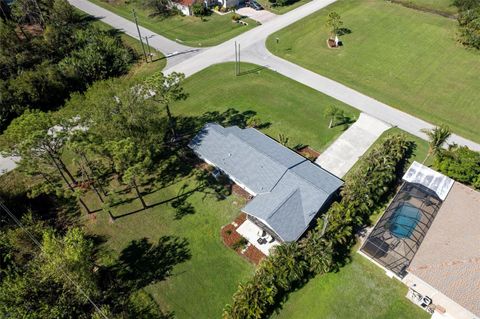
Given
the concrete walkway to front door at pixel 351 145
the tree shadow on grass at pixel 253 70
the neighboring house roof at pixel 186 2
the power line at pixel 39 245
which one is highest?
the neighboring house roof at pixel 186 2

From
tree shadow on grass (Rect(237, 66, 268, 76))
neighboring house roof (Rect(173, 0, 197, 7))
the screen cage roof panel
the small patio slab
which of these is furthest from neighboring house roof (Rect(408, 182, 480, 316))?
neighboring house roof (Rect(173, 0, 197, 7))

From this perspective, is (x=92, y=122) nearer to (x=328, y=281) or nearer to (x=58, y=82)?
(x=58, y=82)

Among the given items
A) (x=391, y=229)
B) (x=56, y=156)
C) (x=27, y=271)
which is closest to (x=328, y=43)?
(x=391, y=229)

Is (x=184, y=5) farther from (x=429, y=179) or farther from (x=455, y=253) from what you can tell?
(x=455, y=253)

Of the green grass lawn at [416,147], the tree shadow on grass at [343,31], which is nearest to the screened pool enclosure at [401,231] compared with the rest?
the green grass lawn at [416,147]

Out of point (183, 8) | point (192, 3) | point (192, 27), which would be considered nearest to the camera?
point (192, 27)

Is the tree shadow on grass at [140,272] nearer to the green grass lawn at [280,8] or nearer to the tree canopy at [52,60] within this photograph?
the tree canopy at [52,60]

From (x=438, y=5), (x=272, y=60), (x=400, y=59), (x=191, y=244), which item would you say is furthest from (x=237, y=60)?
(x=438, y=5)
